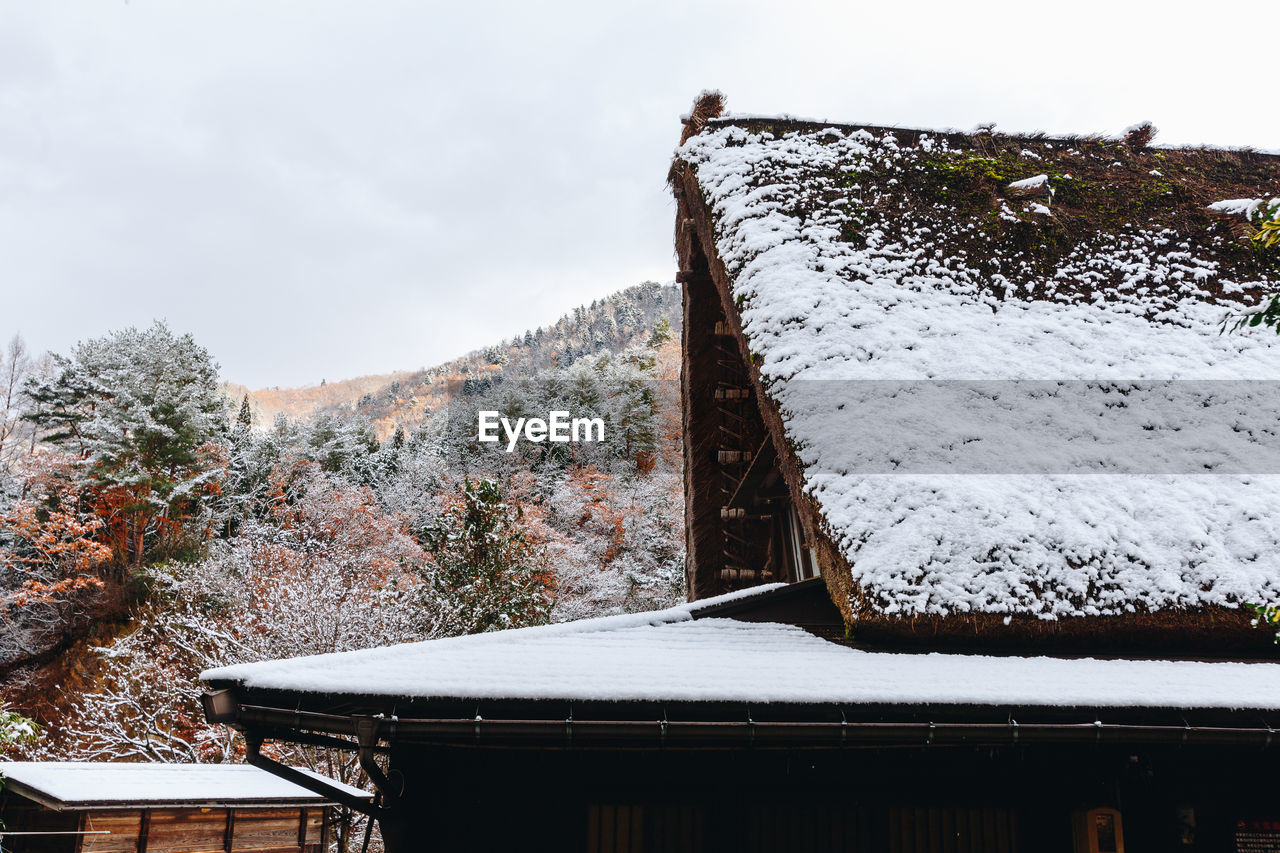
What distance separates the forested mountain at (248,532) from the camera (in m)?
13.5

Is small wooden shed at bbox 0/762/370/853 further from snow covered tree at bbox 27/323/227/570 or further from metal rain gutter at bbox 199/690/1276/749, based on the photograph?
snow covered tree at bbox 27/323/227/570

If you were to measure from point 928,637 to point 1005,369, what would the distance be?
173 centimetres

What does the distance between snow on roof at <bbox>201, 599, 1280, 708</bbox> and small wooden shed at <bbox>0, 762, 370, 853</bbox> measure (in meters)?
4.66

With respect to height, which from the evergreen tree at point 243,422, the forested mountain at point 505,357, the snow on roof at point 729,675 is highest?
the forested mountain at point 505,357

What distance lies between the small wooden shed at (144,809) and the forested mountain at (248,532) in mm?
987

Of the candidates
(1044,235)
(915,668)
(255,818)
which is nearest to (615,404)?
(255,818)

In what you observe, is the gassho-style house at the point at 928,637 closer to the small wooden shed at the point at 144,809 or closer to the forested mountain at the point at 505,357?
the small wooden shed at the point at 144,809

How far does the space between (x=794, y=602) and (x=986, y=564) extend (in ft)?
3.39

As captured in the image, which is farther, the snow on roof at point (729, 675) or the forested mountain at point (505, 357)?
the forested mountain at point (505, 357)

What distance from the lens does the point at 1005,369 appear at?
171 inches

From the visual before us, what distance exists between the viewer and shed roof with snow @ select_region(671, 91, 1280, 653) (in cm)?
342

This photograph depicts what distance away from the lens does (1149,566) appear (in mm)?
3475

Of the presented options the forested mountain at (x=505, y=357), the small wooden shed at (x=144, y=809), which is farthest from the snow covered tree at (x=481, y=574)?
the forested mountain at (x=505, y=357)

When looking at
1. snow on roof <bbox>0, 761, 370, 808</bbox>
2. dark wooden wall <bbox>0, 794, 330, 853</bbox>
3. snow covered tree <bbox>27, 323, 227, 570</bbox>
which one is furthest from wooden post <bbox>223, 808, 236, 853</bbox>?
snow covered tree <bbox>27, 323, 227, 570</bbox>
